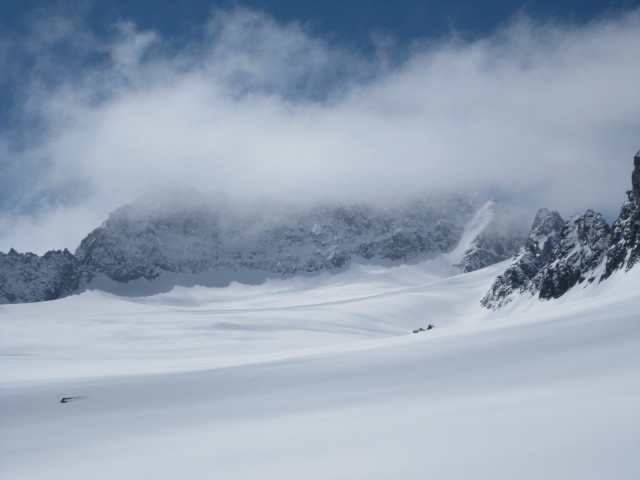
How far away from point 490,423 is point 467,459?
968 mm

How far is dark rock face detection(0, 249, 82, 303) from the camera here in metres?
150

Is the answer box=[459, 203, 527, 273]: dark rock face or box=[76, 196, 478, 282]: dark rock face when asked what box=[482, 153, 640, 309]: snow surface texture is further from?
box=[76, 196, 478, 282]: dark rock face

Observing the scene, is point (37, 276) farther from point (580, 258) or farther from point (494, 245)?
point (580, 258)

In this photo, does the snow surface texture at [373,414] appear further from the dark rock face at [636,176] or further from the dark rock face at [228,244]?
the dark rock face at [228,244]

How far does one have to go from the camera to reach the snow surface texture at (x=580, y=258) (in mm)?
48287

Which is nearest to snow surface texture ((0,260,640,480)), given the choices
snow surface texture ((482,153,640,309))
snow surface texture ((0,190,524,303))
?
snow surface texture ((482,153,640,309))

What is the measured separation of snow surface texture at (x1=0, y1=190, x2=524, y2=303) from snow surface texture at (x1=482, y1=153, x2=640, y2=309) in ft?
314

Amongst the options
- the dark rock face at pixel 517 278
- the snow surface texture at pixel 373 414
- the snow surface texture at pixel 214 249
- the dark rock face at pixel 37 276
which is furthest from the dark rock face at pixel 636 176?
the dark rock face at pixel 37 276

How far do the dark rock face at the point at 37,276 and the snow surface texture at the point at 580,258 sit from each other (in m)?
130

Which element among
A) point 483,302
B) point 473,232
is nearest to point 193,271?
point 473,232

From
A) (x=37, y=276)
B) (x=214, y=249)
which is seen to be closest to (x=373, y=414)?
(x=37, y=276)

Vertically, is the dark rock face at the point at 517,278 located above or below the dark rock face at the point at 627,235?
below

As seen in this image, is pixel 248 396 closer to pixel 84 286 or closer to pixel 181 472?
pixel 181 472

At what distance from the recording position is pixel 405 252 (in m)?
191
